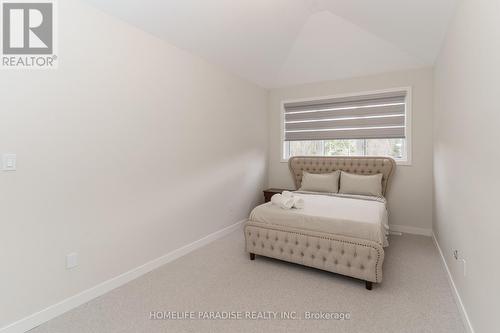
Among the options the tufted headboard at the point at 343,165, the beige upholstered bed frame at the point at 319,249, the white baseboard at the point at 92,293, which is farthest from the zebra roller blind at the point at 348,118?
the white baseboard at the point at 92,293

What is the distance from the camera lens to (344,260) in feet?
8.24

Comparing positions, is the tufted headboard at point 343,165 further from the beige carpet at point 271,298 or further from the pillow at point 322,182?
the beige carpet at point 271,298

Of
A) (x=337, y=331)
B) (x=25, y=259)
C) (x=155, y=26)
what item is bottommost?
(x=337, y=331)

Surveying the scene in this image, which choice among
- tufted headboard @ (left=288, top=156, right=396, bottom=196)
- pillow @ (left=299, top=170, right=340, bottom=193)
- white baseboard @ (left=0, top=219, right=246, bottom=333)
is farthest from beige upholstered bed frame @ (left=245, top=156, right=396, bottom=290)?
tufted headboard @ (left=288, top=156, right=396, bottom=196)

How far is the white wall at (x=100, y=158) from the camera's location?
1.88 metres

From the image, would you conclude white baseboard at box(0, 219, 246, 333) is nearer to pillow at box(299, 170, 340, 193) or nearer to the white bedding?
the white bedding

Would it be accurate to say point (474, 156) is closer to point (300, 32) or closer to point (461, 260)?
point (461, 260)

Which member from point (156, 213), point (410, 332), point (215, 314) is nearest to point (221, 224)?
point (156, 213)

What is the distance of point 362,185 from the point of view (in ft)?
12.9

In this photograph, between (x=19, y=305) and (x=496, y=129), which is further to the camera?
(x=19, y=305)

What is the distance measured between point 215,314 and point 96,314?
0.96 m

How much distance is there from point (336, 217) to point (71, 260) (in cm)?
250

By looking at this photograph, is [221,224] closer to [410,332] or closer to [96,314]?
[96,314]

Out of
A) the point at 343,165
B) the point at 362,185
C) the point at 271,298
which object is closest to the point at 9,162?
the point at 271,298
